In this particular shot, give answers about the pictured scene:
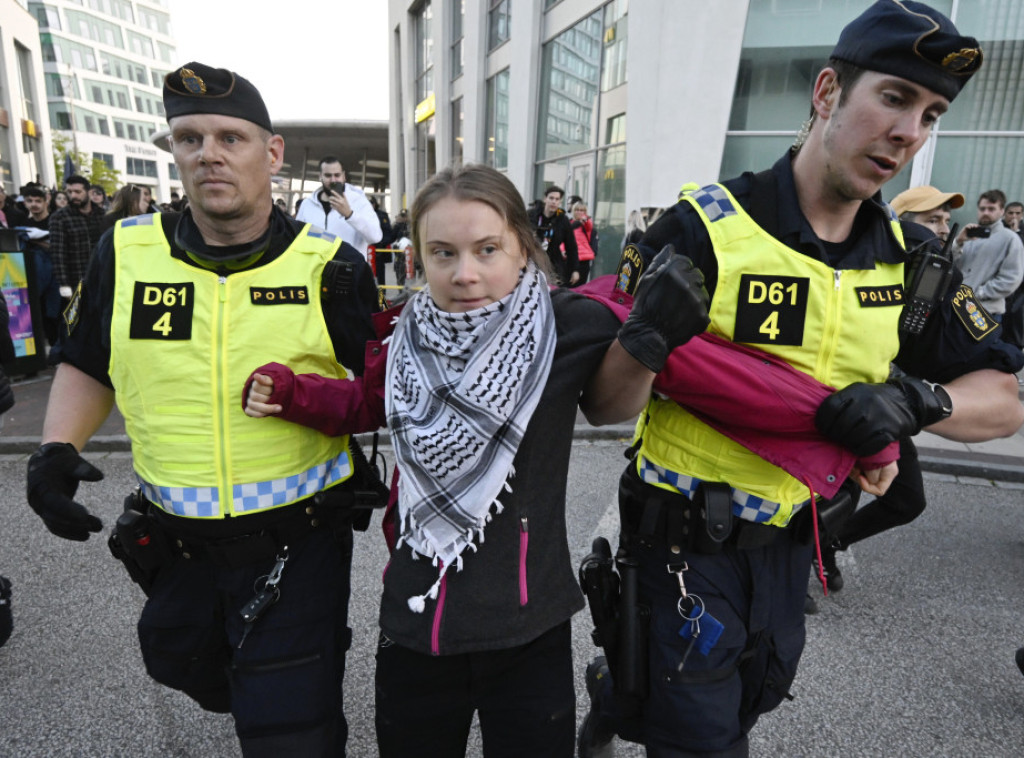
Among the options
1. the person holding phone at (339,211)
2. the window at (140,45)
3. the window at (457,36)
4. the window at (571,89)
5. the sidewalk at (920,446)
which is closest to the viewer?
the sidewalk at (920,446)

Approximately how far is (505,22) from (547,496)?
59.1 ft

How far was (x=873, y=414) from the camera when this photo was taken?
1.40 m

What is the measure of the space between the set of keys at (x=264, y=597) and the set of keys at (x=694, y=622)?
998 millimetres

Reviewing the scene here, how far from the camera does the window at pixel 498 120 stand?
17.3m

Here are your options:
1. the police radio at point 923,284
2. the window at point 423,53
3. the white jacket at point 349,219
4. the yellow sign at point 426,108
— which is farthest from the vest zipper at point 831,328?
the window at point 423,53

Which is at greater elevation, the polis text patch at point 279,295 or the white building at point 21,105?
the white building at point 21,105

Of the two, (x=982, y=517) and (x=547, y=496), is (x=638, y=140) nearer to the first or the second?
(x=982, y=517)

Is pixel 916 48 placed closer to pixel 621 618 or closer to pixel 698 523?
pixel 698 523

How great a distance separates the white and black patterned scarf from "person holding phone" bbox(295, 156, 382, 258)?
15.3 ft

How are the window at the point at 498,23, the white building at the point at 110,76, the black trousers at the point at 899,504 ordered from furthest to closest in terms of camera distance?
the white building at the point at 110,76, the window at the point at 498,23, the black trousers at the point at 899,504

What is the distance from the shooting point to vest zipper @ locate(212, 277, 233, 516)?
1660mm

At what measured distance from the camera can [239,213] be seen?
5.62 ft

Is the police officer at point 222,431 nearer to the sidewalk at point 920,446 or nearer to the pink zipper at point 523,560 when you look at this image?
the pink zipper at point 523,560

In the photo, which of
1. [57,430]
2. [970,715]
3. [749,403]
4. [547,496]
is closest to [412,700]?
[547,496]
